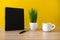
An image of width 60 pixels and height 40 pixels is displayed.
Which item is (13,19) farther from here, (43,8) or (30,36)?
(43,8)

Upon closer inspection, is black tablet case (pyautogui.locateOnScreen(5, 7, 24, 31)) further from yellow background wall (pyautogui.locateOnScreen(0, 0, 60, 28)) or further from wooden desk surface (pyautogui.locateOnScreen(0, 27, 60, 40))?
yellow background wall (pyautogui.locateOnScreen(0, 0, 60, 28))

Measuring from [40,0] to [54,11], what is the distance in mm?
247

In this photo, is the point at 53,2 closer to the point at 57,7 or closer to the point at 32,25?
the point at 57,7

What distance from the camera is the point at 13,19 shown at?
1543 mm

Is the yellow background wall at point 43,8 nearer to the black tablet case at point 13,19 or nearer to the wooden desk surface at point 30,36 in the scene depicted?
the black tablet case at point 13,19

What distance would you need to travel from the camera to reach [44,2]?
200 centimetres

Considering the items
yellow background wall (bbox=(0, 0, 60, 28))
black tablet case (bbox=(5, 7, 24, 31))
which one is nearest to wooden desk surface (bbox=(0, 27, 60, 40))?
black tablet case (bbox=(5, 7, 24, 31))

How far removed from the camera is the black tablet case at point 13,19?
4.90 ft

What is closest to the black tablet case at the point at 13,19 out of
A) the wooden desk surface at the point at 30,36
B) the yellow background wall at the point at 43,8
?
the wooden desk surface at the point at 30,36

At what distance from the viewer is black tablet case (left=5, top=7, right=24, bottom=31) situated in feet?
4.90

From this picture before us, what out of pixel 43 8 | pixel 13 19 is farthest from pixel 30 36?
pixel 43 8

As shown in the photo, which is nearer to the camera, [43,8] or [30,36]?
[30,36]

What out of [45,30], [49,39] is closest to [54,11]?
[45,30]

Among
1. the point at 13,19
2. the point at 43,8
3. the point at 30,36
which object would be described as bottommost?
the point at 30,36
